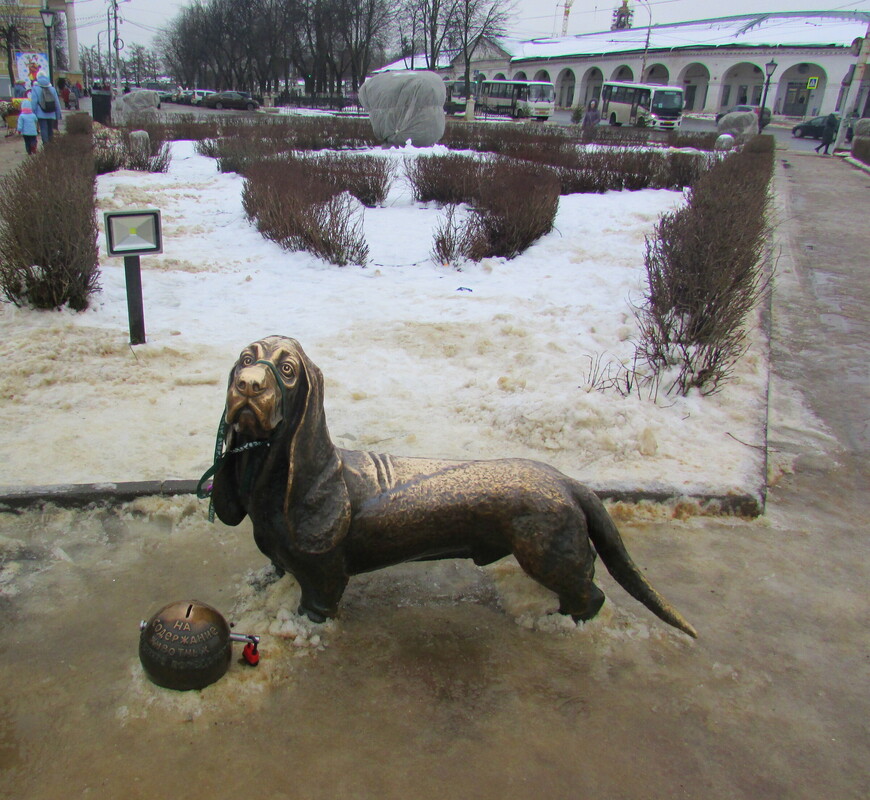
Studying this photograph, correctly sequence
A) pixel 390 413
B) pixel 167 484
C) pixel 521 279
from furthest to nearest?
pixel 521 279 → pixel 390 413 → pixel 167 484

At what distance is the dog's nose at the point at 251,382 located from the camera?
2.04 metres

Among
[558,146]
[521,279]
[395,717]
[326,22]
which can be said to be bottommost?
[395,717]

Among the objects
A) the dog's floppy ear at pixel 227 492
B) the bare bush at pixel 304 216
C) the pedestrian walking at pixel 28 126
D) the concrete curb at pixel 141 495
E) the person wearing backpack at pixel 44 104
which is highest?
the person wearing backpack at pixel 44 104

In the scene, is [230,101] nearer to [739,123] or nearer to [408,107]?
[408,107]

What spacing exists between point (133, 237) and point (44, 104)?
14.3 meters

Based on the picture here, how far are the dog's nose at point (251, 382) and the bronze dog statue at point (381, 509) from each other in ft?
0.29

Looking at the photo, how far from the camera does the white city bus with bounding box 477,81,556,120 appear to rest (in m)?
44.7

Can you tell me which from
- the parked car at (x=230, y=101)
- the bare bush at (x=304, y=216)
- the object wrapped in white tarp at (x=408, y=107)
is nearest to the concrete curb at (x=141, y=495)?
the bare bush at (x=304, y=216)

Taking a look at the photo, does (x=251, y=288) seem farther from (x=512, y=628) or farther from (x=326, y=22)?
(x=326, y=22)

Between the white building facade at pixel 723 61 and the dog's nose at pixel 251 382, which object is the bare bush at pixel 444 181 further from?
the white building facade at pixel 723 61

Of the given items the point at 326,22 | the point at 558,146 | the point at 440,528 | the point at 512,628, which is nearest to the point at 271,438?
the point at 440,528

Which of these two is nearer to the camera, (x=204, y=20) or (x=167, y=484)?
(x=167, y=484)

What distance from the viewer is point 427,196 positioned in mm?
12211

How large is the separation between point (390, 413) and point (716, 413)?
7.79ft
